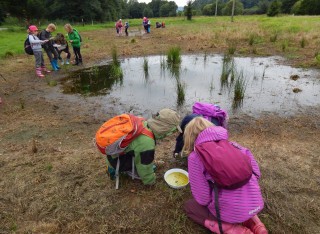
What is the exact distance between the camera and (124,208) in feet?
9.59

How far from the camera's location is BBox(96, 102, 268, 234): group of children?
2154 millimetres

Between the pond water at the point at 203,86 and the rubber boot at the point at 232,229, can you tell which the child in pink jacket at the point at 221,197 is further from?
the pond water at the point at 203,86

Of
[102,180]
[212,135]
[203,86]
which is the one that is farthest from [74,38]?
[212,135]

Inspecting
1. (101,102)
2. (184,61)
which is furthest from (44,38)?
(184,61)

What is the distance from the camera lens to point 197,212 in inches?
103

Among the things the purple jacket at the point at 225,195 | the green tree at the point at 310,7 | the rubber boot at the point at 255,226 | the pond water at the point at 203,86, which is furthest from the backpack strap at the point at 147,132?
the green tree at the point at 310,7

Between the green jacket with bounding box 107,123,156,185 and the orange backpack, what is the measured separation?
0.09 metres

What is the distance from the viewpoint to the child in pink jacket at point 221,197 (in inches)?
89.0

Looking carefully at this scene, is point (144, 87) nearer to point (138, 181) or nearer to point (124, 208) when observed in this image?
point (138, 181)

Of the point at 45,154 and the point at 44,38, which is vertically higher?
the point at 44,38

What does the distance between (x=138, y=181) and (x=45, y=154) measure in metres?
1.73

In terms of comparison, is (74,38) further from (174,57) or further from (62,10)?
(62,10)

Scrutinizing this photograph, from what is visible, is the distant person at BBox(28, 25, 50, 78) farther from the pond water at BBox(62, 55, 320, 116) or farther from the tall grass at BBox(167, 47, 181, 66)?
the tall grass at BBox(167, 47, 181, 66)

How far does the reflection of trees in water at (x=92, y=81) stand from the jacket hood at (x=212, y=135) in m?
5.13
